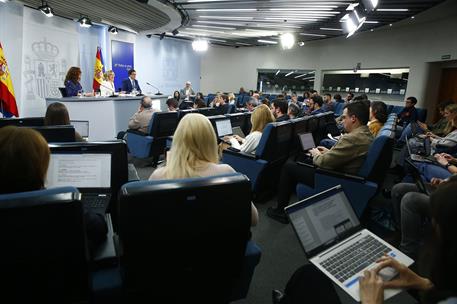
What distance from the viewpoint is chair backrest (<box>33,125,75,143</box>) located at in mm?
2482

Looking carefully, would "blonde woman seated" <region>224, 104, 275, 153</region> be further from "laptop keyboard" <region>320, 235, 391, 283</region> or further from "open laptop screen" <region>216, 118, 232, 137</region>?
"laptop keyboard" <region>320, 235, 391, 283</region>

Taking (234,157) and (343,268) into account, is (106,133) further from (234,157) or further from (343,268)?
(343,268)

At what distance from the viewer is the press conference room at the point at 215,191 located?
3.41 feet

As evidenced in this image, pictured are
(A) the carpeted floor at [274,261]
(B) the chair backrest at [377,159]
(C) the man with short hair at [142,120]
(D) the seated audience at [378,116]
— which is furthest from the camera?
(C) the man with short hair at [142,120]

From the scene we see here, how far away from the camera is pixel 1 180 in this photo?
1110 millimetres

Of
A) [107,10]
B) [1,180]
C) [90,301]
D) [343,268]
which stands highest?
[107,10]

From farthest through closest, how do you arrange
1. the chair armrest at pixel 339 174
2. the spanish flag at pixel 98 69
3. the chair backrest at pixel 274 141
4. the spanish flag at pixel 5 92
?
the spanish flag at pixel 98 69
the spanish flag at pixel 5 92
the chair backrest at pixel 274 141
the chair armrest at pixel 339 174

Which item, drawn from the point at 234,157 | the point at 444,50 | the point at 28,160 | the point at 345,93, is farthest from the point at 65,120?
the point at 345,93

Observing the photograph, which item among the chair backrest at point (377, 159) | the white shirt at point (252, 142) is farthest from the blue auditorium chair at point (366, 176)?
the white shirt at point (252, 142)

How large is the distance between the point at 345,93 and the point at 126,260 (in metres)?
11.7

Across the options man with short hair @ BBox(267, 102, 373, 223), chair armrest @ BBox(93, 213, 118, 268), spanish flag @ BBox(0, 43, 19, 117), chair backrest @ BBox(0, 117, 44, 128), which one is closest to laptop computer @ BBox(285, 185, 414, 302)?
chair armrest @ BBox(93, 213, 118, 268)

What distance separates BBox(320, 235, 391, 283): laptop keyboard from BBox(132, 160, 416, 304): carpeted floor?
0.87 meters

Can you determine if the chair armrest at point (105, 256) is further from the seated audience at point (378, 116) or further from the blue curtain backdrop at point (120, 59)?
the blue curtain backdrop at point (120, 59)

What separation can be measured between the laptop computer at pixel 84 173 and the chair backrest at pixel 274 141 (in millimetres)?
1709
